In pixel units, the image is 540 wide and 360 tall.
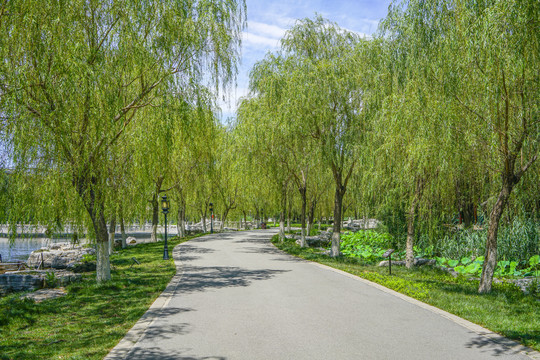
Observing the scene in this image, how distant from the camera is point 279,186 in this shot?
21.8 m

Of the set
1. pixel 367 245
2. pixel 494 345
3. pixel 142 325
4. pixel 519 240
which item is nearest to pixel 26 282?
pixel 142 325

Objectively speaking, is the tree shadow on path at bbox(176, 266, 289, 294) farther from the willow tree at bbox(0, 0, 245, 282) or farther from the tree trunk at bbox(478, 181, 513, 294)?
the tree trunk at bbox(478, 181, 513, 294)

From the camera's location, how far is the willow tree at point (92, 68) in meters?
8.09

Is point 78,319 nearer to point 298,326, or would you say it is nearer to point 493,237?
point 298,326

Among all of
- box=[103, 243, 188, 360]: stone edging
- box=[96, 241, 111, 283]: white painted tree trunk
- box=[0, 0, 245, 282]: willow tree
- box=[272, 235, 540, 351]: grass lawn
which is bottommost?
box=[272, 235, 540, 351]: grass lawn

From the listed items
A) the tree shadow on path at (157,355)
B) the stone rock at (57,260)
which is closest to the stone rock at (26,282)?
the stone rock at (57,260)

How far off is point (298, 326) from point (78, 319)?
4.16 meters

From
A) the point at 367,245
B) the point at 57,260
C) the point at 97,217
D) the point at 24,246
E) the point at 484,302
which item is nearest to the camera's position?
the point at 484,302

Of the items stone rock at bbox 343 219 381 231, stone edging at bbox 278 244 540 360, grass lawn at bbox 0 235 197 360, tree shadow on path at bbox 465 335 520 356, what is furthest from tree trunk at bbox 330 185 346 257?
tree shadow on path at bbox 465 335 520 356

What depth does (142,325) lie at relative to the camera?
686 cm

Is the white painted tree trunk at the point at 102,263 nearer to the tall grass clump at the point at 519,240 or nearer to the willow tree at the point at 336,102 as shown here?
the willow tree at the point at 336,102

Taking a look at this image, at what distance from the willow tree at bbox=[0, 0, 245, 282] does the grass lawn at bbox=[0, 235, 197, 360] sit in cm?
129

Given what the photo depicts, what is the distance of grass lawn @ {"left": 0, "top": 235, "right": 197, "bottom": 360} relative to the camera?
5844 mm

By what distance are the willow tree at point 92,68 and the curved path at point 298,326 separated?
13.0ft
